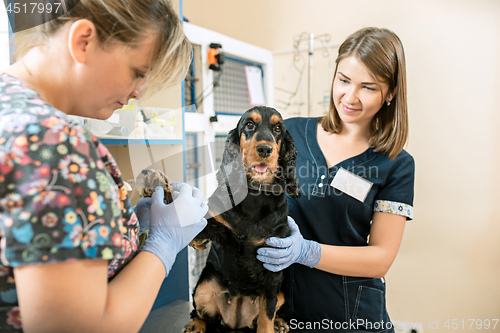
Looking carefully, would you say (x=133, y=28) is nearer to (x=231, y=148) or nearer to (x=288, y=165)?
(x=231, y=148)

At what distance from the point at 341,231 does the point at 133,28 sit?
112cm

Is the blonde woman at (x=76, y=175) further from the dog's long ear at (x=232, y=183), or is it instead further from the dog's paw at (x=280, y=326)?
the dog's paw at (x=280, y=326)

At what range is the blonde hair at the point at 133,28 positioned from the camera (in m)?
0.55

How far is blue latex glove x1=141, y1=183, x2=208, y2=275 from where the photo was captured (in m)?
0.69

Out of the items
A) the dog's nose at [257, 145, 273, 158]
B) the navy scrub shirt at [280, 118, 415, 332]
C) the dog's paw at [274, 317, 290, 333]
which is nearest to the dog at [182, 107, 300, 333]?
the dog's nose at [257, 145, 273, 158]

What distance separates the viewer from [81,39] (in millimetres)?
553

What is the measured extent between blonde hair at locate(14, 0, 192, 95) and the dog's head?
39 cm

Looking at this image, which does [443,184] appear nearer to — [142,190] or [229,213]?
[229,213]

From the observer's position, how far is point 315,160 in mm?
1422

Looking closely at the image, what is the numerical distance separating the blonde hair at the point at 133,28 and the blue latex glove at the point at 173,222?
313 mm

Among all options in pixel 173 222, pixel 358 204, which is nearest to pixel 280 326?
pixel 358 204

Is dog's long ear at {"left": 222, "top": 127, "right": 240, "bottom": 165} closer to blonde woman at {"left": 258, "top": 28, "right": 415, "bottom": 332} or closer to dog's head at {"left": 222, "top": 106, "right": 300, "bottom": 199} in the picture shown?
dog's head at {"left": 222, "top": 106, "right": 300, "bottom": 199}

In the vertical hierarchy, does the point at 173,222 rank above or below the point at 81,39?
below

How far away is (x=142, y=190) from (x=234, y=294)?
1.60ft
